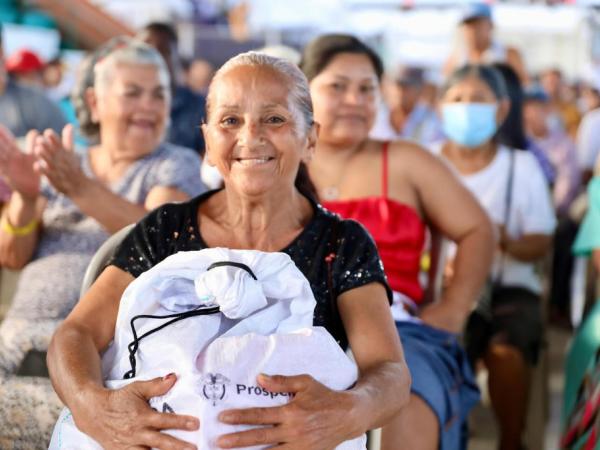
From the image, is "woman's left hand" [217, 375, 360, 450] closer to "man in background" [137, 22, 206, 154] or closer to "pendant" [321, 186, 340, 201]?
"pendant" [321, 186, 340, 201]

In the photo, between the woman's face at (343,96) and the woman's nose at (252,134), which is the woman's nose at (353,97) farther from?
the woman's nose at (252,134)

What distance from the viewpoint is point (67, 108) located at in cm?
669

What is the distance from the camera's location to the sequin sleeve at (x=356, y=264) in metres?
2.23

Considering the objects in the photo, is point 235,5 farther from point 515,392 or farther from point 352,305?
point 352,305

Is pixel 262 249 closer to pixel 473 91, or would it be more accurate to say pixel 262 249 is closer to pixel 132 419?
pixel 132 419

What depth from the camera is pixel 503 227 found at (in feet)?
13.9

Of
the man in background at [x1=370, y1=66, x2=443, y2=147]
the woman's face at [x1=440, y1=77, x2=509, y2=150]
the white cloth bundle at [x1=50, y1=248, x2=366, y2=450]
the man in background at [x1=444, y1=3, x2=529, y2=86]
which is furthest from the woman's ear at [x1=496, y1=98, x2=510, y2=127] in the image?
the white cloth bundle at [x1=50, y1=248, x2=366, y2=450]

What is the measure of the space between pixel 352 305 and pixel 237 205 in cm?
→ 38

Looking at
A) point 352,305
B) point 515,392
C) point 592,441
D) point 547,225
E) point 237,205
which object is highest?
point 237,205

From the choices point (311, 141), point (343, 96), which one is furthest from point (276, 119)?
point (343, 96)

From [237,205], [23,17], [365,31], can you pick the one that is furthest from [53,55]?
[237,205]

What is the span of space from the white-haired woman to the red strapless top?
0.54 metres

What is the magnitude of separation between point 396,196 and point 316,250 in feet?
3.01

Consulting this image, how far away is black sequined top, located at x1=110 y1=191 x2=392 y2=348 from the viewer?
224 cm
